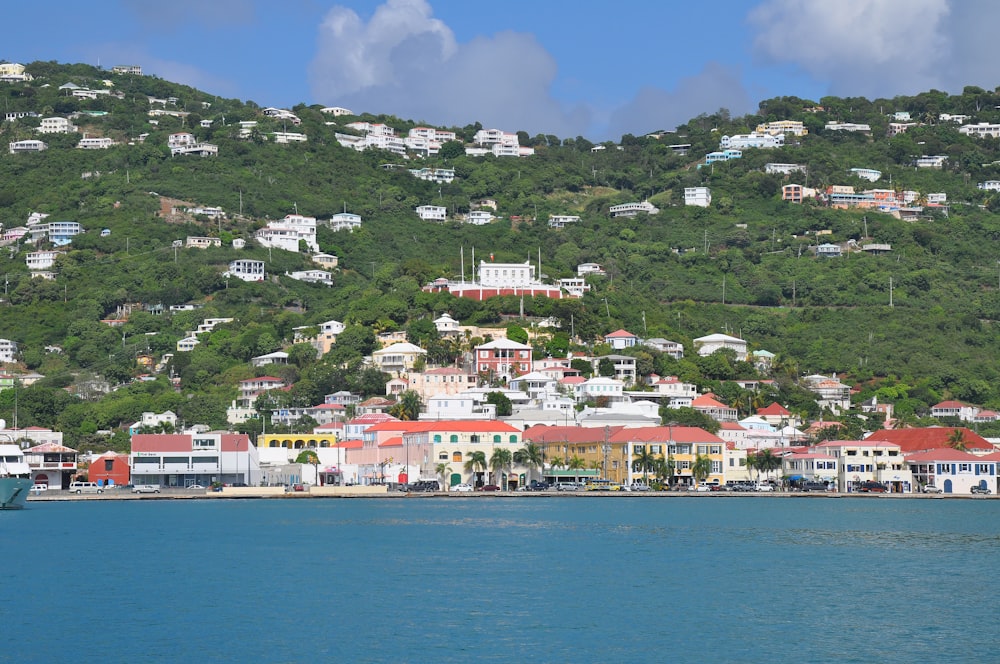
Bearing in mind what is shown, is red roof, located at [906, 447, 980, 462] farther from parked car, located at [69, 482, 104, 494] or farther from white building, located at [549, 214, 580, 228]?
white building, located at [549, 214, 580, 228]

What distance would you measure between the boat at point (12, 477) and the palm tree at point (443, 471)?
74.7ft

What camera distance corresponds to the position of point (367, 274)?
13612 centimetres

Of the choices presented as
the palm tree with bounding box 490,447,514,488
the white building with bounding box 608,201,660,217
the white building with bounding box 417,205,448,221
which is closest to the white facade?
the palm tree with bounding box 490,447,514,488

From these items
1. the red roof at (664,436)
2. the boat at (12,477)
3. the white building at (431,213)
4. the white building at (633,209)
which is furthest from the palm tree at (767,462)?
the white building at (431,213)

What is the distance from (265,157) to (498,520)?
353 feet

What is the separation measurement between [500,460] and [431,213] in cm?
A: 7761

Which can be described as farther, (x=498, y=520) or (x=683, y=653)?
(x=498, y=520)

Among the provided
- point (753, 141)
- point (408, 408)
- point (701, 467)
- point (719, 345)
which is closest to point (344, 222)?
point (719, 345)

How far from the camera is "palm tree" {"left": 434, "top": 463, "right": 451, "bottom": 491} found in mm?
A: 82375

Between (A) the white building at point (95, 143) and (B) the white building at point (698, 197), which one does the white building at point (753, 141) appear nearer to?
(B) the white building at point (698, 197)

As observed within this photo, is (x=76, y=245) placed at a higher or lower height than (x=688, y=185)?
lower

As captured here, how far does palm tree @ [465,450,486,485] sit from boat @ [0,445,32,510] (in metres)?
24.2

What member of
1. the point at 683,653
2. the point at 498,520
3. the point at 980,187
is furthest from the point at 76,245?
the point at 683,653

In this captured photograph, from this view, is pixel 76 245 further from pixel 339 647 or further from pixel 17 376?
pixel 339 647
